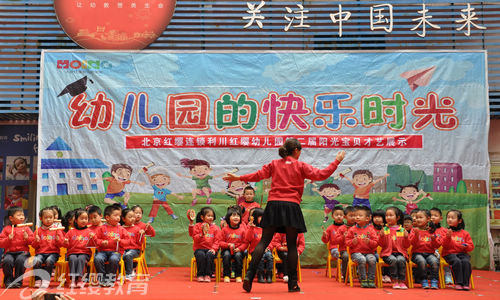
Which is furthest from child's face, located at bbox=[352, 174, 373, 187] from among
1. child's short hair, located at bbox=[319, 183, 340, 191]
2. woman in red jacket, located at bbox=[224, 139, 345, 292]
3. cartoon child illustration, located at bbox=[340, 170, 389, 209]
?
woman in red jacket, located at bbox=[224, 139, 345, 292]

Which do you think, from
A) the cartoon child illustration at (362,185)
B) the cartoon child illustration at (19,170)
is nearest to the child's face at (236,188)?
the cartoon child illustration at (362,185)

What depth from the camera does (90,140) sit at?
317 inches

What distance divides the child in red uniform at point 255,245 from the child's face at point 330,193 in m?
1.72

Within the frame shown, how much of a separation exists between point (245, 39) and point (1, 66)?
11.8 feet

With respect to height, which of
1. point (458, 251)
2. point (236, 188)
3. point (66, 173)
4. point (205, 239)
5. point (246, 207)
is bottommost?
point (458, 251)

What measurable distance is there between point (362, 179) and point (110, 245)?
12.1 feet

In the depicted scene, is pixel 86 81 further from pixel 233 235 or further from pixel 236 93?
pixel 233 235

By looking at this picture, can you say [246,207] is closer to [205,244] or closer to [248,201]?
[248,201]

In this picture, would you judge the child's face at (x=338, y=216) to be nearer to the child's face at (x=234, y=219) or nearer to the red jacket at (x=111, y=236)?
the child's face at (x=234, y=219)

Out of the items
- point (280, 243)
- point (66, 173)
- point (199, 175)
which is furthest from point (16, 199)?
point (280, 243)

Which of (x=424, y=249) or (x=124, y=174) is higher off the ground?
(x=124, y=174)

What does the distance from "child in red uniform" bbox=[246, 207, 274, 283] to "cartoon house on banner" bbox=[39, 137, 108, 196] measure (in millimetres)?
2551

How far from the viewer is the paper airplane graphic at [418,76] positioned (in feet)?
26.7

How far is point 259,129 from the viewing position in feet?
26.7
